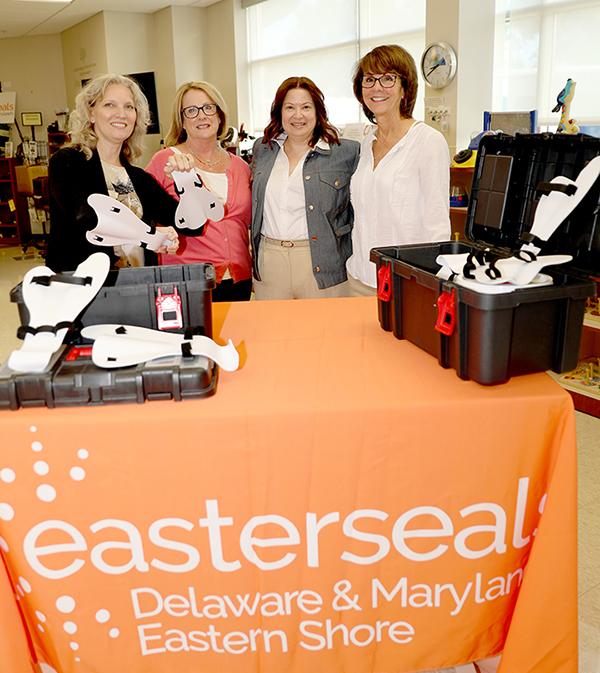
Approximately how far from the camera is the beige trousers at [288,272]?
2.45 metres

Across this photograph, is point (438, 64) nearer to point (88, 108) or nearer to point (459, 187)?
point (459, 187)

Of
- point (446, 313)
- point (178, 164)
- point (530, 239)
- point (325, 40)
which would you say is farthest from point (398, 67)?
point (325, 40)

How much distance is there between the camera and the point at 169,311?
4.91 feet

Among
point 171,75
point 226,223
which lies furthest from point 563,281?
point 171,75

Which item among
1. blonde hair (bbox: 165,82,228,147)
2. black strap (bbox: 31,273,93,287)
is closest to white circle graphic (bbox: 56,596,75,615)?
black strap (bbox: 31,273,93,287)

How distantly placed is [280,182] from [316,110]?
0.98ft

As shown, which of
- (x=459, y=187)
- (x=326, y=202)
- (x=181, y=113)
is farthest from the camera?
(x=459, y=187)

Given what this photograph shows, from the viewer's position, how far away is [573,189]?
1.42 metres

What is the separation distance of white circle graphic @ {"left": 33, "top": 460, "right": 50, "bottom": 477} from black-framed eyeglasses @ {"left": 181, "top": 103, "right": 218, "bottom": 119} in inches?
64.2

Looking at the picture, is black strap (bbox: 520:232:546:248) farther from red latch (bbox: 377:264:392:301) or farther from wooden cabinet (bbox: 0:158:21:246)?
wooden cabinet (bbox: 0:158:21:246)

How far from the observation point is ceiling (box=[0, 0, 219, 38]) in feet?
26.8

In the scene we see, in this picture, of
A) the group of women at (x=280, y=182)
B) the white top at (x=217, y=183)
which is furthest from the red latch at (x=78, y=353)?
the white top at (x=217, y=183)

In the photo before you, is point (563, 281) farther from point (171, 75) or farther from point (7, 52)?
point (7, 52)

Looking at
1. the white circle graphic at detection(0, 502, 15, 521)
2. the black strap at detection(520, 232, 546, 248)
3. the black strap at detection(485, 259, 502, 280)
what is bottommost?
the white circle graphic at detection(0, 502, 15, 521)
